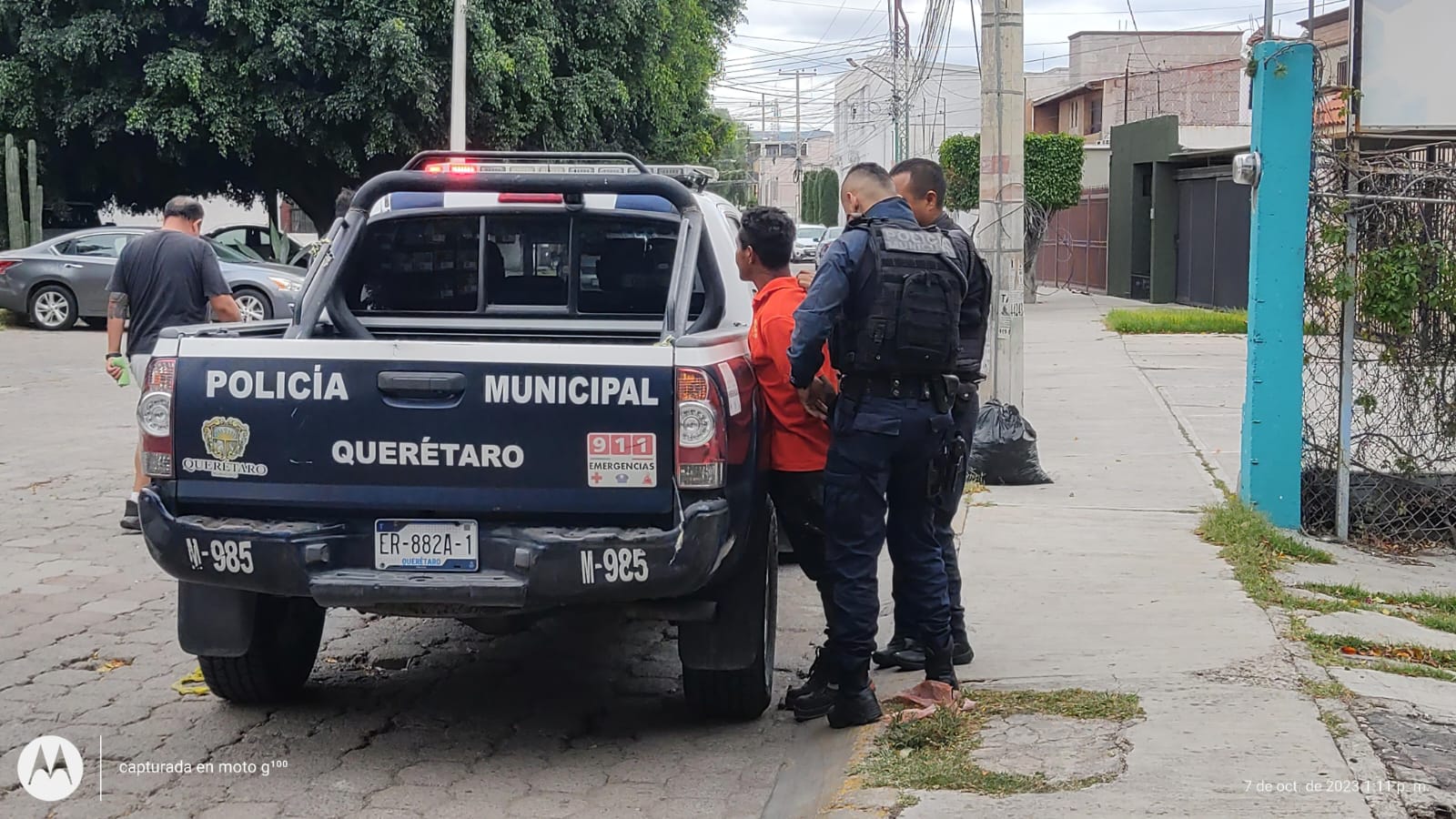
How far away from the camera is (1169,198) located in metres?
26.7

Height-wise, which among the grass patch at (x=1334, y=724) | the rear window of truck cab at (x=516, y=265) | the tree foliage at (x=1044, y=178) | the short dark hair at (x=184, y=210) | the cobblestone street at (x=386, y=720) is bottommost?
the cobblestone street at (x=386, y=720)

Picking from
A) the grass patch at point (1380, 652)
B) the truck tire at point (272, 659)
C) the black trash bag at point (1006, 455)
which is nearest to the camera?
the truck tire at point (272, 659)

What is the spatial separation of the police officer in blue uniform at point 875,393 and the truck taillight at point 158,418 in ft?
6.36

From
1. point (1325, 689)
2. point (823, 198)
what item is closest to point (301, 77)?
point (1325, 689)

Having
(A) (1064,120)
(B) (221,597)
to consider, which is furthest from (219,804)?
(A) (1064,120)

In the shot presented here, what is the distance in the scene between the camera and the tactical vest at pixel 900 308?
15.2ft

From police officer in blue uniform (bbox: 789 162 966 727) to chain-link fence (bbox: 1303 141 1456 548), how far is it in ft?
11.3

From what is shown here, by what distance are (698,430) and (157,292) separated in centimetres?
484

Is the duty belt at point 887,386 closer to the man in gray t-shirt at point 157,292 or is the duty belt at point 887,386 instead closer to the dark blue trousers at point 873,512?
the dark blue trousers at point 873,512

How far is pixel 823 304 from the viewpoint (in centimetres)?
462

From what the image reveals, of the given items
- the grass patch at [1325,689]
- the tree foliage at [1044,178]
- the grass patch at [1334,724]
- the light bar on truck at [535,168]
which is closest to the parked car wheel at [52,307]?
the tree foliage at [1044,178]

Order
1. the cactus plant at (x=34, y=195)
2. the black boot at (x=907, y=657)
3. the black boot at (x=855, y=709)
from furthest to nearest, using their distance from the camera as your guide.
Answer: the cactus plant at (x=34, y=195) → the black boot at (x=907, y=657) → the black boot at (x=855, y=709)

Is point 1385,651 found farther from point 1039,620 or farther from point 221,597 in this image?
point 221,597

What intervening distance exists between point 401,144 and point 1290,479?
731 inches
